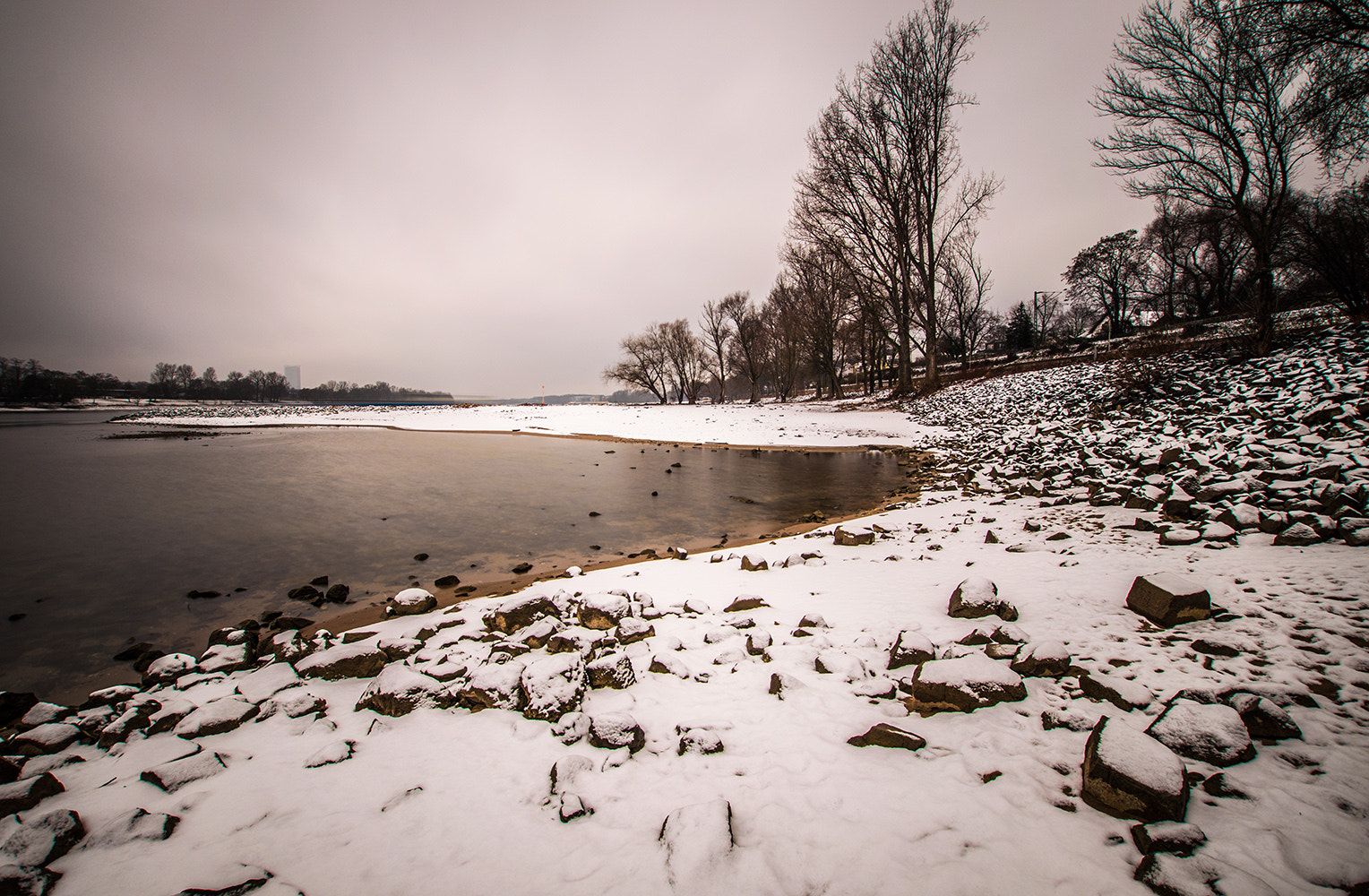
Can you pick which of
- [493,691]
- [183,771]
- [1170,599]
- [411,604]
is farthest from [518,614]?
[1170,599]

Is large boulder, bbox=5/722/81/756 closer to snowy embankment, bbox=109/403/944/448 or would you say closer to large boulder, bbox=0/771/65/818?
large boulder, bbox=0/771/65/818

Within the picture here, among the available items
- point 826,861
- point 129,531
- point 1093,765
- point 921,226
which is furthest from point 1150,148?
point 129,531

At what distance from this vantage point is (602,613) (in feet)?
12.9

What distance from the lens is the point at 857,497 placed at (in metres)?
9.32

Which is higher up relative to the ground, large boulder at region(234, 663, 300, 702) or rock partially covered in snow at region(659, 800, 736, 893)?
rock partially covered in snow at region(659, 800, 736, 893)

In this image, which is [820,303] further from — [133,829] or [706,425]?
[133,829]

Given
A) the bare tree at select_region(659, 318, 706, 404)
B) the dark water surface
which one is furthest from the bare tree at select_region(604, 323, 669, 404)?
the dark water surface

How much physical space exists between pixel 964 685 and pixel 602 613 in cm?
271

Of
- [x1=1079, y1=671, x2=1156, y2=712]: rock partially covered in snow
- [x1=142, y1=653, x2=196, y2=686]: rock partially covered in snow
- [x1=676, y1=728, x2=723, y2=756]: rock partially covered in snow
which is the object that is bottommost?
[x1=142, y1=653, x2=196, y2=686]: rock partially covered in snow

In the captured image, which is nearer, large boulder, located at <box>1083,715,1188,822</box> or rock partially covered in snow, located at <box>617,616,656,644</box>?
large boulder, located at <box>1083,715,1188,822</box>

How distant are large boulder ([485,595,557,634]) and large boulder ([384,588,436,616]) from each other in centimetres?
87

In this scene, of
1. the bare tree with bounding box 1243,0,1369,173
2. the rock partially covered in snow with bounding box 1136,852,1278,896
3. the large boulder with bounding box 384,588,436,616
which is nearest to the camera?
the rock partially covered in snow with bounding box 1136,852,1278,896

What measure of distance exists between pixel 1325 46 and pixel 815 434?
15.7 meters

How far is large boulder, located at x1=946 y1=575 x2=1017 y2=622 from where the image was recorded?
3461 mm
